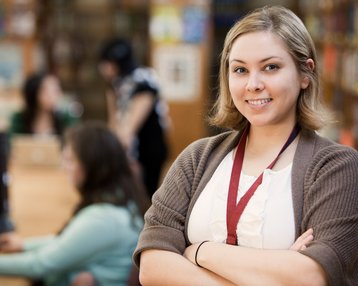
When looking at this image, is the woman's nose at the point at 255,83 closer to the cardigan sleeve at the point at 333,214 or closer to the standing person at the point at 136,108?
the cardigan sleeve at the point at 333,214

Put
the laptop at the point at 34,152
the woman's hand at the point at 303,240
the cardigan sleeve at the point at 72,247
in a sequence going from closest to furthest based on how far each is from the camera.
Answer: the woman's hand at the point at 303,240 → the cardigan sleeve at the point at 72,247 → the laptop at the point at 34,152

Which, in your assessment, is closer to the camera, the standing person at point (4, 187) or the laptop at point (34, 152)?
the standing person at point (4, 187)

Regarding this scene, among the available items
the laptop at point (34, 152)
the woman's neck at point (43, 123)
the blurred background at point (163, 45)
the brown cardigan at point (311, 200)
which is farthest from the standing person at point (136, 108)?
the brown cardigan at point (311, 200)

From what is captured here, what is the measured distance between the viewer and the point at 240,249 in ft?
5.06

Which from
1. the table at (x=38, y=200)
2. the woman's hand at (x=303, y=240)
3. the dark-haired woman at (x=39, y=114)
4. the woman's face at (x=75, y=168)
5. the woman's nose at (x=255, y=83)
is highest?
the woman's nose at (x=255, y=83)

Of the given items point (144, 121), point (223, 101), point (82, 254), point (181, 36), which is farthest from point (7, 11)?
point (223, 101)

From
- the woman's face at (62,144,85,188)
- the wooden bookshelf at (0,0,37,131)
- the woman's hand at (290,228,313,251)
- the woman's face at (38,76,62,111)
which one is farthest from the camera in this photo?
the wooden bookshelf at (0,0,37,131)

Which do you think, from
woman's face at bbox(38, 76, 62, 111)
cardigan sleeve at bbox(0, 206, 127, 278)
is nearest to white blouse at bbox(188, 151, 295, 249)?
cardigan sleeve at bbox(0, 206, 127, 278)

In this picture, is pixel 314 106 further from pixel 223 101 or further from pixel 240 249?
pixel 240 249

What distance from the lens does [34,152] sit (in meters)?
4.68

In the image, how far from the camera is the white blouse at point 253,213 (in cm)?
153

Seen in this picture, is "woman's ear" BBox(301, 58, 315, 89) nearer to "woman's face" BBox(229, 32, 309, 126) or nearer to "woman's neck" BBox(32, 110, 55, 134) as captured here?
"woman's face" BBox(229, 32, 309, 126)

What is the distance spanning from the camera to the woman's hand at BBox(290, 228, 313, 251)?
149 cm

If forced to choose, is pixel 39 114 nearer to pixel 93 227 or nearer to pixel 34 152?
pixel 34 152
